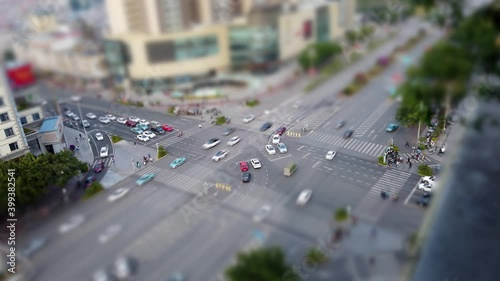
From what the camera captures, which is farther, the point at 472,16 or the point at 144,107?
the point at 144,107

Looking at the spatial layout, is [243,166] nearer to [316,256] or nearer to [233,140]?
[233,140]

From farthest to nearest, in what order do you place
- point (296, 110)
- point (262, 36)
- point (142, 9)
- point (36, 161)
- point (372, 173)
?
1. point (262, 36)
2. point (142, 9)
3. point (296, 110)
4. point (372, 173)
5. point (36, 161)

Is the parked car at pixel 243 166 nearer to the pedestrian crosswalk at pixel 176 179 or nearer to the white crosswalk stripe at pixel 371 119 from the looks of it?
the pedestrian crosswalk at pixel 176 179

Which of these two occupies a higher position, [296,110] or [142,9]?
[142,9]

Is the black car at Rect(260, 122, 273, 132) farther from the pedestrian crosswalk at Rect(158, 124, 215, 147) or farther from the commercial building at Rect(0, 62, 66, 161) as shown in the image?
the commercial building at Rect(0, 62, 66, 161)

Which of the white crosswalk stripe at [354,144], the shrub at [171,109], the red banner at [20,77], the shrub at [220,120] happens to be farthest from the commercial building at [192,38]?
the white crosswalk stripe at [354,144]

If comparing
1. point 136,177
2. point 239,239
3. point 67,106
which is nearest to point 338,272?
point 239,239

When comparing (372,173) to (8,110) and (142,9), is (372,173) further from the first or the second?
(142,9)
